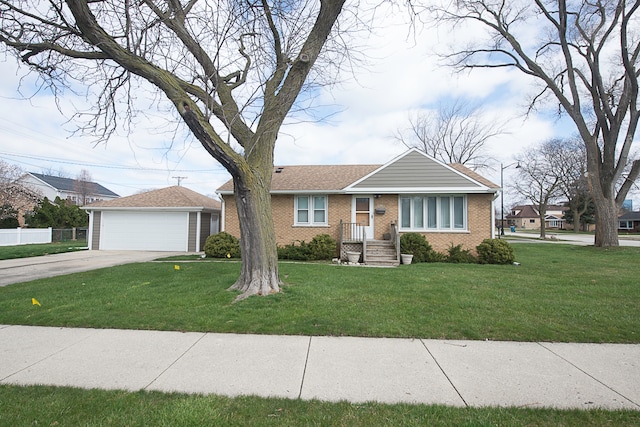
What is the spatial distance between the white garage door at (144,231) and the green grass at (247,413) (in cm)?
1555

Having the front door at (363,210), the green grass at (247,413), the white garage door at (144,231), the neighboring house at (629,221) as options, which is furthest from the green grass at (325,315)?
the neighboring house at (629,221)

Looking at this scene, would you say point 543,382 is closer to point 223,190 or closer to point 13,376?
point 13,376

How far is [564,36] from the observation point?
58.1ft

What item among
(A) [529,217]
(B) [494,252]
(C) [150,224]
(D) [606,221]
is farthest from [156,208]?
(A) [529,217]

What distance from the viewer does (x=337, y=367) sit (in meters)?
3.46

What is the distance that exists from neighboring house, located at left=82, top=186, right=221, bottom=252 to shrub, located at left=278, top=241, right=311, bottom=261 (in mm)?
6483

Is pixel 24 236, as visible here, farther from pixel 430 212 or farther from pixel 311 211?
pixel 430 212

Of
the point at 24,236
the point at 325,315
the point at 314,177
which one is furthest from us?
the point at 24,236

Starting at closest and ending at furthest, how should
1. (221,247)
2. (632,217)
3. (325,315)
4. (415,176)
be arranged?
(325,315) < (415,176) < (221,247) < (632,217)

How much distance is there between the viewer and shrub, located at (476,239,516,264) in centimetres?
1205

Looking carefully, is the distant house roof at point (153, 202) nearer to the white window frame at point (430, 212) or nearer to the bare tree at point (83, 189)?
the white window frame at point (430, 212)

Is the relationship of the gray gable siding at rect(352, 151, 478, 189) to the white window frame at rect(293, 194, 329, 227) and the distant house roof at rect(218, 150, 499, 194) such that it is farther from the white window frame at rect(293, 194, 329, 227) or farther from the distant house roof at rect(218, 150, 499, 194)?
the white window frame at rect(293, 194, 329, 227)

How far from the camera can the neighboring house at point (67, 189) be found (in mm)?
38825

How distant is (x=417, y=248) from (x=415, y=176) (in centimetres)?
309
